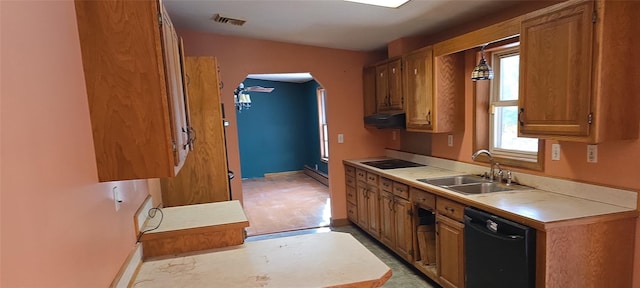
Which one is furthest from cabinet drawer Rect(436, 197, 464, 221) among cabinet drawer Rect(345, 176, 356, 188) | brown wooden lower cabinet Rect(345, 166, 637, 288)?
cabinet drawer Rect(345, 176, 356, 188)

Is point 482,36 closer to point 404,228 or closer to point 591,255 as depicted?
point 591,255

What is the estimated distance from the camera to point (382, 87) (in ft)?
13.5

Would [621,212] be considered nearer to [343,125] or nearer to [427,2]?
[427,2]

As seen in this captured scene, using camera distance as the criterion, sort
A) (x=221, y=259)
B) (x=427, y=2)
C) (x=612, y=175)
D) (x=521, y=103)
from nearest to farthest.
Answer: (x=221, y=259)
(x=612, y=175)
(x=521, y=103)
(x=427, y=2)

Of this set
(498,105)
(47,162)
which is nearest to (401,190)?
(498,105)

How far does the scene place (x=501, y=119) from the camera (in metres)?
3.02

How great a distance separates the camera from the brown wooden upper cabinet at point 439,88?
3211mm

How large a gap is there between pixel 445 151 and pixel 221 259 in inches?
104

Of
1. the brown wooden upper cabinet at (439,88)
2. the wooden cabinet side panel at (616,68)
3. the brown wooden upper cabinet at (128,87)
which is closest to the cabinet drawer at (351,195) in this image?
the brown wooden upper cabinet at (439,88)

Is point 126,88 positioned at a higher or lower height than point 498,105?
higher

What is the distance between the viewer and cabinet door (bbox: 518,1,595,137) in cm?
188

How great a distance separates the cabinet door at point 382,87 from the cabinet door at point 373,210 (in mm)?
970

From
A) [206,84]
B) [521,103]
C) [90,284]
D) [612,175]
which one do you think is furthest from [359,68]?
[90,284]

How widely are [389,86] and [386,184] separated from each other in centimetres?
114
